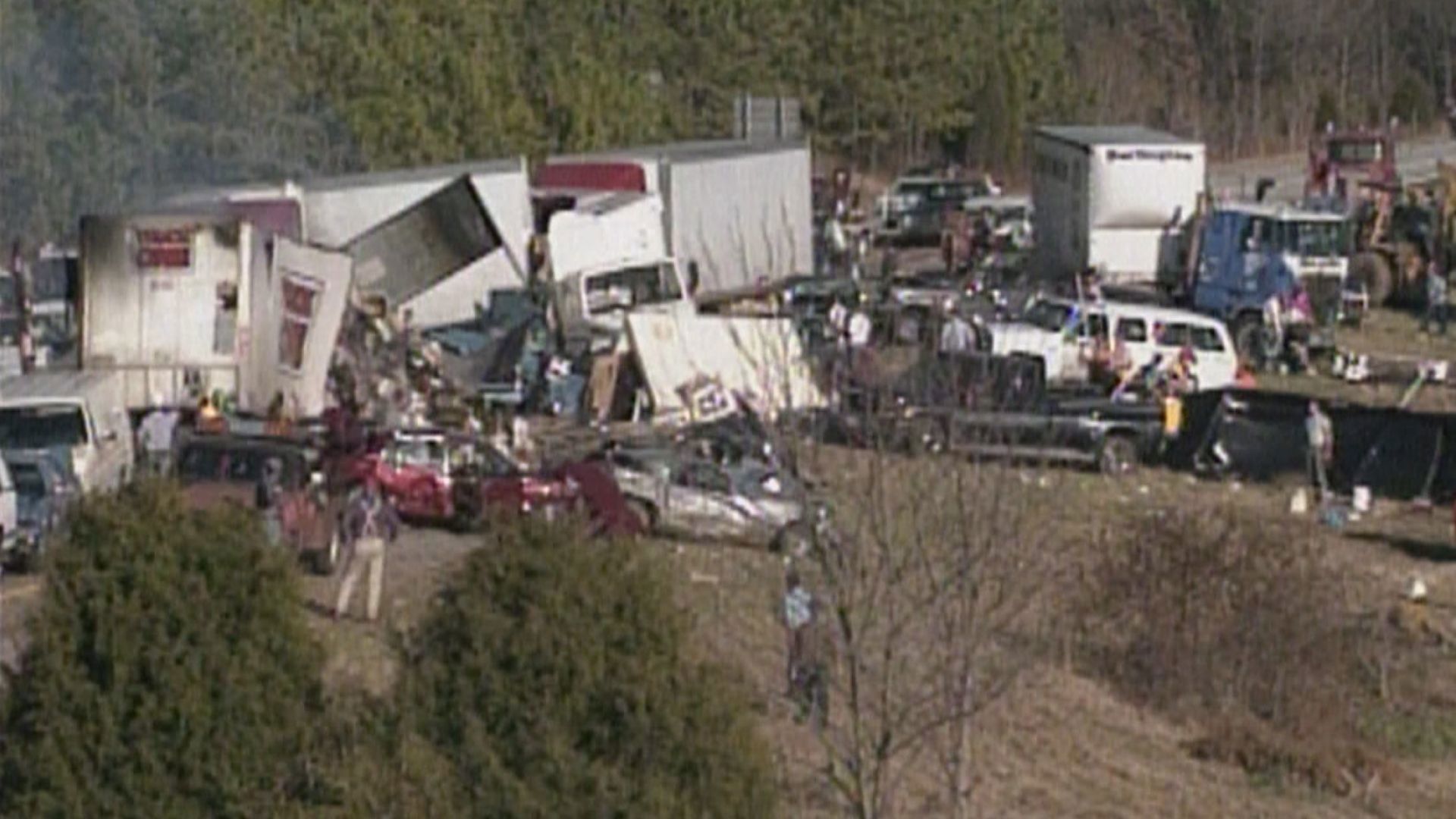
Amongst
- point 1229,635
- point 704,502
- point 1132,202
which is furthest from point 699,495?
point 1132,202

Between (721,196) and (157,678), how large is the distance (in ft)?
115

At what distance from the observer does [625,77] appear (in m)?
65.3

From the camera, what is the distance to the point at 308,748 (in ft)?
40.6

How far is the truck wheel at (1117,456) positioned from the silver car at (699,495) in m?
6.50

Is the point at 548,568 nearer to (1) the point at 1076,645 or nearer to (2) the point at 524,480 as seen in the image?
(1) the point at 1076,645

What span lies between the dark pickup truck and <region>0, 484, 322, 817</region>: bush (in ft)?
54.0

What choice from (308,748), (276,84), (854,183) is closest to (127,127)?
(276,84)

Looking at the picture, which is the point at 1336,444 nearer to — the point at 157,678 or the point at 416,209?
the point at 416,209

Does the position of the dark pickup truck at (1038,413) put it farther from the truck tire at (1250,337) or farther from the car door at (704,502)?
the truck tire at (1250,337)

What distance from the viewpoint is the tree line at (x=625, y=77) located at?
51625 mm

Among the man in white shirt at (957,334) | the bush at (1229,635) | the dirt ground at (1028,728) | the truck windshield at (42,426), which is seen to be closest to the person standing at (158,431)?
the truck windshield at (42,426)

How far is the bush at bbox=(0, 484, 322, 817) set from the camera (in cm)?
1201

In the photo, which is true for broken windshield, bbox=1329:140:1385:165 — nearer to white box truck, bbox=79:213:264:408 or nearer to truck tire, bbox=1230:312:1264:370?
truck tire, bbox=1230:312:1264:370

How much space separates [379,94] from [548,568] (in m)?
45.1
